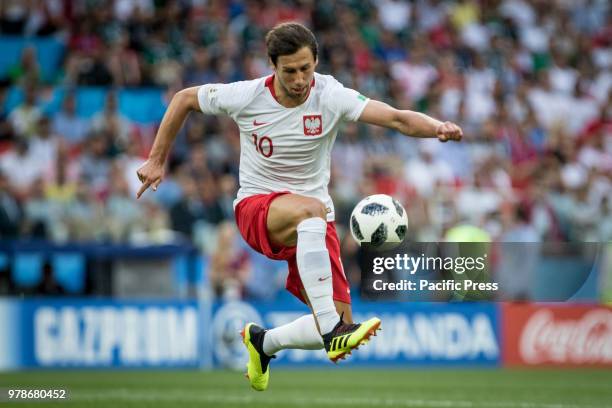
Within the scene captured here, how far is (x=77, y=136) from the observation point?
17.5 m

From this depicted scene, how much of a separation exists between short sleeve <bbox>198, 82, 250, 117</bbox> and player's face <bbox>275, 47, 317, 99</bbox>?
1.36 feet

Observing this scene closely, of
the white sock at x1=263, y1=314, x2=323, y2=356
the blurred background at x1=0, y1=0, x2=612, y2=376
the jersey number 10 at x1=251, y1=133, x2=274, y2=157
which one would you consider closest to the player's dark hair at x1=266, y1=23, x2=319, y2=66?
the jersey number 10 at x1=251, y1=133, x2=274, y2=157

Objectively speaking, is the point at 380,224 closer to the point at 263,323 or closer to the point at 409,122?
the point at 409,122

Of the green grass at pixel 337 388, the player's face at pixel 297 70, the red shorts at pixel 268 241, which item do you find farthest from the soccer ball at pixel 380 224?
the green grass at pixel 337 388

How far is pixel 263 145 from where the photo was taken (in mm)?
8500

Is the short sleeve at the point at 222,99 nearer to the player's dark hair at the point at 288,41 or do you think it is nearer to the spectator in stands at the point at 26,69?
the player's dark hair at the point at 288,41

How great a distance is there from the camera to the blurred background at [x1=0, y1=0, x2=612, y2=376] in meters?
15.8

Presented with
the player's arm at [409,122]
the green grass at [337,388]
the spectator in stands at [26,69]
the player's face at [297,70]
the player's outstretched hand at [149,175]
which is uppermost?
the spectator in stands at [26,69]

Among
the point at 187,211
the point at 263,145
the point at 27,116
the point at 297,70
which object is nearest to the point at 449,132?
the point at 297,70

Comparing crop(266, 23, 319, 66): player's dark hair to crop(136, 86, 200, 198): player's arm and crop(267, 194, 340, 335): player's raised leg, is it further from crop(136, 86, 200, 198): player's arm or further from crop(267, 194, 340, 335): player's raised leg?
crop(267, 194, 340, 335): player's raised leg

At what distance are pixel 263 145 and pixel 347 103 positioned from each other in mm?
666

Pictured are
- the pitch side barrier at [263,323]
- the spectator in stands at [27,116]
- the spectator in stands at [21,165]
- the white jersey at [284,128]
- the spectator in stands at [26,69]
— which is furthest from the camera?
the spectator in stands at [26,69]

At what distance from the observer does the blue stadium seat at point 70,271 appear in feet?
52.0

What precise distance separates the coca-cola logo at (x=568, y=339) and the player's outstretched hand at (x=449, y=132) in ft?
29.6
